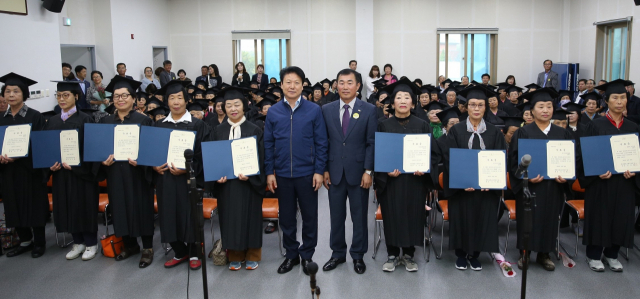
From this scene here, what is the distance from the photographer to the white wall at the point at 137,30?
12102mm

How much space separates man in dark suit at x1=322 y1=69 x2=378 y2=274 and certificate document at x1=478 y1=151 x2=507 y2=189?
96 centimetres

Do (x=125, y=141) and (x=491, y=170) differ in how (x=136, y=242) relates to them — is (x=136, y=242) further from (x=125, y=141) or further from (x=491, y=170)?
(x=491, y=170)

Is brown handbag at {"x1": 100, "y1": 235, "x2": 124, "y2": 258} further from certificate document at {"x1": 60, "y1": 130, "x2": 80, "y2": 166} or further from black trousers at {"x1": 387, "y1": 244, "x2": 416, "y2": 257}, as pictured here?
black trousers at {"x1": 387, "y1": 244, "x2": 416, "y2": 257}

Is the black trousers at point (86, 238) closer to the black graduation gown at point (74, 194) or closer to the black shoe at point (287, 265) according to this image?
the black graduation gown at point (74, 194)

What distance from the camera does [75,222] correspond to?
4.97 m

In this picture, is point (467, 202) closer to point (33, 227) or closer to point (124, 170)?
point (124, 170)

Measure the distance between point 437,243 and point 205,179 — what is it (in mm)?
2633

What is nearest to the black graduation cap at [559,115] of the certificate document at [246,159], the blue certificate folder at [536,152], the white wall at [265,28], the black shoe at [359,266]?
the blue certificate folder at [536,152]

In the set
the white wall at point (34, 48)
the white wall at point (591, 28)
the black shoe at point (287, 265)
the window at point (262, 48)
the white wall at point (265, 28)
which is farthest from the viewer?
the window at point (262, 48)

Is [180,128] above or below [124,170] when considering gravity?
above

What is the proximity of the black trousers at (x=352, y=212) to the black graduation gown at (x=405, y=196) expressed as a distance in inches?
7.9

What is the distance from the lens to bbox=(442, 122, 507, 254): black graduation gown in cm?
444

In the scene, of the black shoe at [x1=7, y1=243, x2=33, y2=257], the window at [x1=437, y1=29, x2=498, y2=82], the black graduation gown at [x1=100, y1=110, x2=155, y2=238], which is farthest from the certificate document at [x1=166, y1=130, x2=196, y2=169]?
the window at [x1=437, y1=29, x2=498, y2=82]

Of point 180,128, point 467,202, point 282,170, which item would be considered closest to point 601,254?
point 467,202
